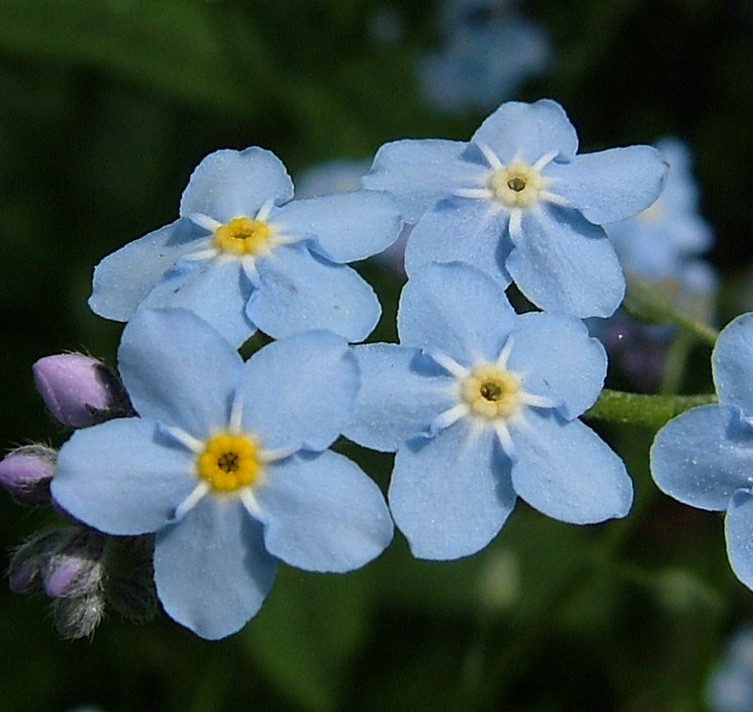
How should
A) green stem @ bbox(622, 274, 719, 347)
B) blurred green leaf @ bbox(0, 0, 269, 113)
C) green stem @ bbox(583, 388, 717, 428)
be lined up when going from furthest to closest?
1. blurred green leaf @ bbox(0, 0, 269, 113)
2. green stem @ bbox(622, 274, 719, 347)
3. green stem @ bbox(583, 388, 717, 428)

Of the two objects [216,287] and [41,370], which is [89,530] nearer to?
[41,370]

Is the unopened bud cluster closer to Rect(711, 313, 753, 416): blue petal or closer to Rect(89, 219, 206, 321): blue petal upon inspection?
Rect(89, 219, 206, 321): blue petal

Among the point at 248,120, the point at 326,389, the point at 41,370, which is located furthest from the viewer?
the point at 248,120

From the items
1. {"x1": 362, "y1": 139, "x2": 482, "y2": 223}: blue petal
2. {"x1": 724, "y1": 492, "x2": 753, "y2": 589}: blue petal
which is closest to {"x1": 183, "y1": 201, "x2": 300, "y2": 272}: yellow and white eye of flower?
{"x1": 362, "y1": 139, "x2": 482, "y2": 223}: blue petal

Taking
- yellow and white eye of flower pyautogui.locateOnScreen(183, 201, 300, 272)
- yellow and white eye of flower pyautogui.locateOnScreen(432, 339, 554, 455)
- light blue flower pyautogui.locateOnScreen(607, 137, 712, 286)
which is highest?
yellow and white eye of flower pyautogui.locateOnScreen(183, 201, 300, 272)

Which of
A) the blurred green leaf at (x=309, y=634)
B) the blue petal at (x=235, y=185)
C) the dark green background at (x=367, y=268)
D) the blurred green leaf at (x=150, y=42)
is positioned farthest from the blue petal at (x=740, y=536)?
the blurred green leaf at (x=150, y=42)

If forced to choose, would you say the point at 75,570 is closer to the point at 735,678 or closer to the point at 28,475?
the point at 28,475

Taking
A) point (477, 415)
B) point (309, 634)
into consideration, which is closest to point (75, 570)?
point (477, 415)

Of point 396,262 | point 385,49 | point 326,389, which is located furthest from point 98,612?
point 385,49
